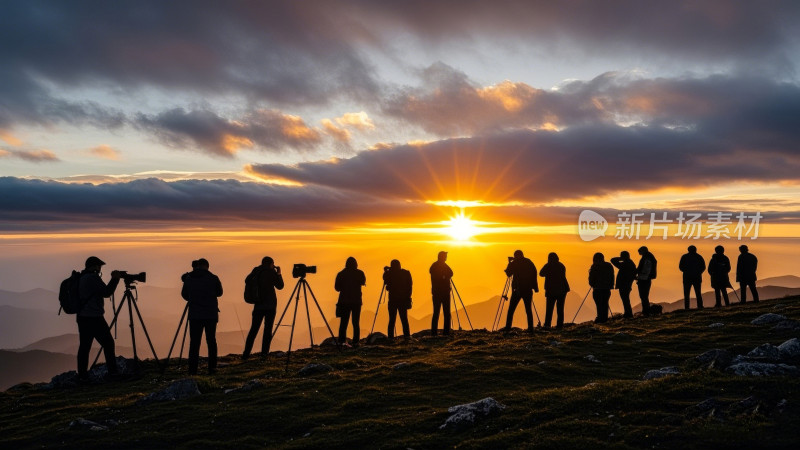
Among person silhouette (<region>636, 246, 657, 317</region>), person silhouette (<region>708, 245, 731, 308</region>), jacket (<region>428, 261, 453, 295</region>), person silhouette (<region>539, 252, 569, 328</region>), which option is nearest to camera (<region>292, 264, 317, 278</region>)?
jacket (<region>428, 261, 453, 295</region>)

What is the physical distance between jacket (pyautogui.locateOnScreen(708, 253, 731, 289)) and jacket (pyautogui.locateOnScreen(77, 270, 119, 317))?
28080mm

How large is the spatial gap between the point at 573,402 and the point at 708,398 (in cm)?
245

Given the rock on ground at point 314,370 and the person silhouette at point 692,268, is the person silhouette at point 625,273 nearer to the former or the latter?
the person silhouette at point 692,268

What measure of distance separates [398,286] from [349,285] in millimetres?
2720

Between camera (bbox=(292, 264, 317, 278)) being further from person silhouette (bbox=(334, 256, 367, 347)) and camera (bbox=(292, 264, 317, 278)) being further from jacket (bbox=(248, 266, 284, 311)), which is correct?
person silhouette (bbox=(334, 256, 367, 347))

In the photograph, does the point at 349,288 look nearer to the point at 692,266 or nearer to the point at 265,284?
the point at 265,284

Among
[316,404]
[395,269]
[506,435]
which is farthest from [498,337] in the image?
[506,435]

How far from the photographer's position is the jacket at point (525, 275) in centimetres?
2350

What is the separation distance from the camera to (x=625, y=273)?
26547 mm

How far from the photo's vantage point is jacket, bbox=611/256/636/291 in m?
26.5

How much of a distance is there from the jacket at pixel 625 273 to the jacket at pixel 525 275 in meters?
5.50

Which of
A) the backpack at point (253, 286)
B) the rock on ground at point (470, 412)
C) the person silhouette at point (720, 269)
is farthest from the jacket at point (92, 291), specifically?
the person silhouette at point (720, 269)

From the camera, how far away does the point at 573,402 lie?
10859 mm

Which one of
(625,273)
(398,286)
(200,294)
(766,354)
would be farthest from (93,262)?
(625,273)
